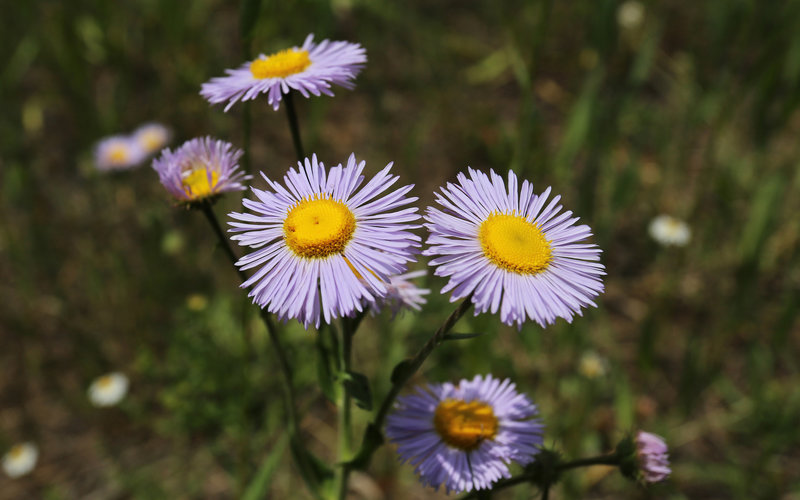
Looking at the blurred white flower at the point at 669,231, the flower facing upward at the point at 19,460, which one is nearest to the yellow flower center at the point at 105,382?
the flower facing upward at the point at 19,460

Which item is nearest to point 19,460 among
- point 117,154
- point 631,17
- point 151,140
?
point 117,154

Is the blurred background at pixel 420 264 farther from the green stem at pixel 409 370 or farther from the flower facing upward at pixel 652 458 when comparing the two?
the flower facing upward at pixel 652 458

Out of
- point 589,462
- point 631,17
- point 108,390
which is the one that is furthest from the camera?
point 631,17

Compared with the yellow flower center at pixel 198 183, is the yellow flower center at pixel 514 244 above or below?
above

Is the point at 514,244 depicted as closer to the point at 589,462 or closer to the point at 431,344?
the point at 431,344

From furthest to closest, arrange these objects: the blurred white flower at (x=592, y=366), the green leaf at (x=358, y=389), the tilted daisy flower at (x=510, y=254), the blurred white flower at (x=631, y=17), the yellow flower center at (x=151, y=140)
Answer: the blurred white flower at (x=631, y=17) < the yellow flower center at (x=151, y=140) < the blurred white flower at (x=592, y=366) < the green leaf at (x=358, y=389) < the tilted daisy flower at (x=510, y=254)
